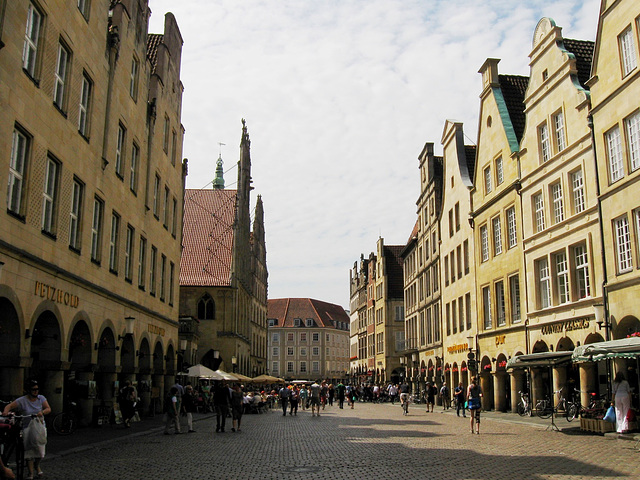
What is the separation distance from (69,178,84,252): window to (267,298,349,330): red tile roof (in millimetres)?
105789

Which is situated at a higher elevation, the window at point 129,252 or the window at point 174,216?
the window at point 174,216

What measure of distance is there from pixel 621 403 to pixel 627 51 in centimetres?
1245

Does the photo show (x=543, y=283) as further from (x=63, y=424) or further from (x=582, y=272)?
(x=63, y=424)

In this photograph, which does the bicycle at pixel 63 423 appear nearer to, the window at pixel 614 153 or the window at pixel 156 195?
the window at pixel 156 195

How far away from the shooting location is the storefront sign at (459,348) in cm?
4053

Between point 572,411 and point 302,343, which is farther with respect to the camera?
point 302,343

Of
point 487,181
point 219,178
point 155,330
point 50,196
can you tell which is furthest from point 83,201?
point 219,178

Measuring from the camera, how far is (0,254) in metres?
14.9

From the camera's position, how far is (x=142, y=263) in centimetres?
2953

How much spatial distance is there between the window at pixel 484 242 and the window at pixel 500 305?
7.38ft

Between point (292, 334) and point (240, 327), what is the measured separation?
205 ft

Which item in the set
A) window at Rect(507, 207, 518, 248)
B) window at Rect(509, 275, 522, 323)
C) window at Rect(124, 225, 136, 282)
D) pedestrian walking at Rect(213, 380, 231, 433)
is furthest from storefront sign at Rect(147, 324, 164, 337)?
window at Rect(507, 207, 518, 248)

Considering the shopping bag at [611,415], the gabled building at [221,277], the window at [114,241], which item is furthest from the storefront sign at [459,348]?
the window at [114,241]

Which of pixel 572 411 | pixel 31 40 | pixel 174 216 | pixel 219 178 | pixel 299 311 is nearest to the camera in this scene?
pixel 31 40
